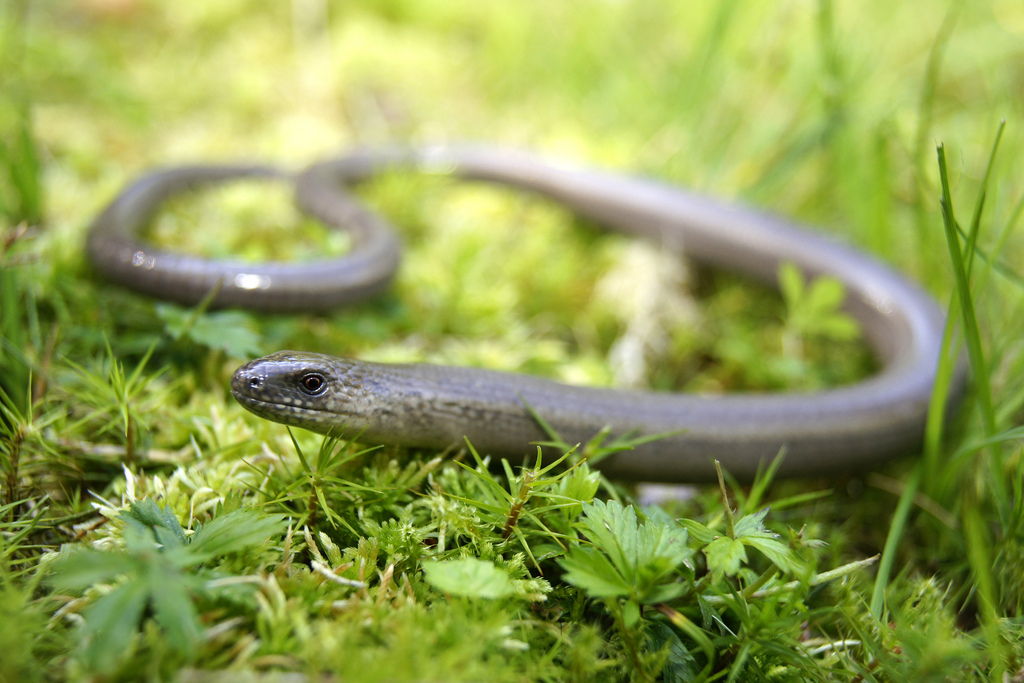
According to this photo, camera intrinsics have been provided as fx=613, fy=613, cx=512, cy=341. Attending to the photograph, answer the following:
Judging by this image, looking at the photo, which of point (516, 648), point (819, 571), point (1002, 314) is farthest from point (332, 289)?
point (1002, 314)

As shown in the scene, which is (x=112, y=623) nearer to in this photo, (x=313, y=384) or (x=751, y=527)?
(x=313, y=384)

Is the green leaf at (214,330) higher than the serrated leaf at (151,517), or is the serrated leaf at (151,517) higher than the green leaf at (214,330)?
the green leaf at (214,330)

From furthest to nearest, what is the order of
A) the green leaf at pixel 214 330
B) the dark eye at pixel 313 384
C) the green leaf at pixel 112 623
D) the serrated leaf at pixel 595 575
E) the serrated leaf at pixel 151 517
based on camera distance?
the green leaf at pixel 214 330 → the dark eye at pixel 313 384 → the serrated leaf at pixel 151 517 → the serrated leaf at pixel 595 575 → the green leaf at pixel 112 623

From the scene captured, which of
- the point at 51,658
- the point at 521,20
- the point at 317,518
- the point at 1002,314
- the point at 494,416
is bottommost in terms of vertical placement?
the point at 51,658

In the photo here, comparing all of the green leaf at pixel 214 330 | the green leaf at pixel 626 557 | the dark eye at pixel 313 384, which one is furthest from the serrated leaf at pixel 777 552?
the green leaf at pixel 214 330

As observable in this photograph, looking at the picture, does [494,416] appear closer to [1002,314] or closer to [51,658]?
[51,658]

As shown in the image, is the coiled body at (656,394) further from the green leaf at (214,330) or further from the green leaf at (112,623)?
the green leaf at (112,623)

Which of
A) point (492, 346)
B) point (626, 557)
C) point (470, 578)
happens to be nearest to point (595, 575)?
point (626, 557)
